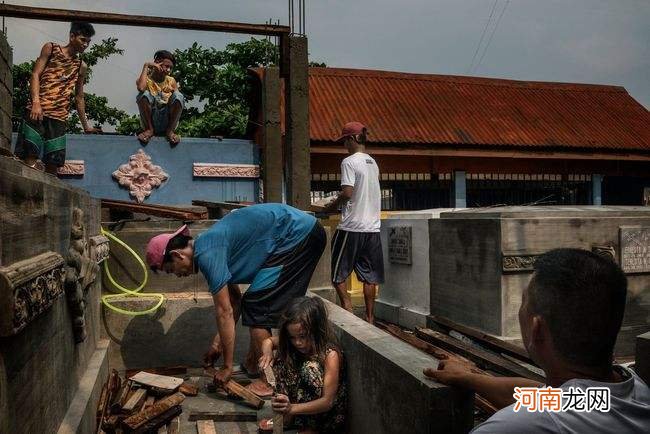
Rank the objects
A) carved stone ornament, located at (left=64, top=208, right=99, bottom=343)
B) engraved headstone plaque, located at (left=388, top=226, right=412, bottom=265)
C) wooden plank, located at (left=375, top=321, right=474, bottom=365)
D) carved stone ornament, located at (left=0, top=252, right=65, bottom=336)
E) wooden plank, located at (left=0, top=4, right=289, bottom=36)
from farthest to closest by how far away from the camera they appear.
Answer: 1. engraved headstone plaque, located at (left=388, top=226, right=412, bottom=265)
2. wooden plank, located at (left=0, top=4, right=289, bottom=36)
3. wooden plank, located at (left=375, top=321, right=474, bottom=365)
4. carved stone ornament, located at (left=64, top=208, right=99, bottom=343)
5. carved stone ornament, located at (left=0, top=252, right=65, bottom=336)

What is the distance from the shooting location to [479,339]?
204 inches

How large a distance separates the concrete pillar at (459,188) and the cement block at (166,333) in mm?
10003

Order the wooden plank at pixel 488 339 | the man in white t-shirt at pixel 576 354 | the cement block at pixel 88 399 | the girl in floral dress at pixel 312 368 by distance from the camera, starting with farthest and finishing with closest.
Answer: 1. the wooden plank at pixel 488 339
2. the girl in floral dress at pixel 312 368
3. the cement block at pixel 88 399
4. the man in white t-shirt at pixel 576 354

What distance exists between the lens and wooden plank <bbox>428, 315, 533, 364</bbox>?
462 cm

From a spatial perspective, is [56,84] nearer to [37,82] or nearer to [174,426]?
[37,82]

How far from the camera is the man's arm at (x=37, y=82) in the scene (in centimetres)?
560

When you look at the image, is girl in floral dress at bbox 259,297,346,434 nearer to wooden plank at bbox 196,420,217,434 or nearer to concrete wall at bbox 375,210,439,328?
wooden plank at bbox 196,420,217,434

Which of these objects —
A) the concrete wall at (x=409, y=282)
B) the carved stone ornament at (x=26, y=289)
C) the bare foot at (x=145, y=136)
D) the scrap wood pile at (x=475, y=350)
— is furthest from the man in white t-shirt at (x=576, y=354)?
the bare foot at (x=145, y=136)

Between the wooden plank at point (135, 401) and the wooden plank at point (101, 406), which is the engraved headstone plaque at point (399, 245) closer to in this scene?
the wooden plank at point (135, 401)

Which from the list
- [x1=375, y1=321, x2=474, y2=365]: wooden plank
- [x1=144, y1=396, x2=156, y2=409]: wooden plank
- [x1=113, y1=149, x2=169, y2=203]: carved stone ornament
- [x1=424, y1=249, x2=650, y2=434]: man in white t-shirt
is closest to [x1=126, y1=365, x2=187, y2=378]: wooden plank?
[x1=144, y1=396, x2=156, y2=409]: wooden plank

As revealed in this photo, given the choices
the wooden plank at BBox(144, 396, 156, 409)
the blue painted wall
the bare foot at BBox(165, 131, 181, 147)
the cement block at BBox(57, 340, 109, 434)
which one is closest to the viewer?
the cement block at BBox(57, 340, 109, 434)

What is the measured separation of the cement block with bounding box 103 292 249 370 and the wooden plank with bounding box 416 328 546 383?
1882 millimetres

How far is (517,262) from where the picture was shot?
16.9 ft

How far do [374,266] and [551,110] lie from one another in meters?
13.1
